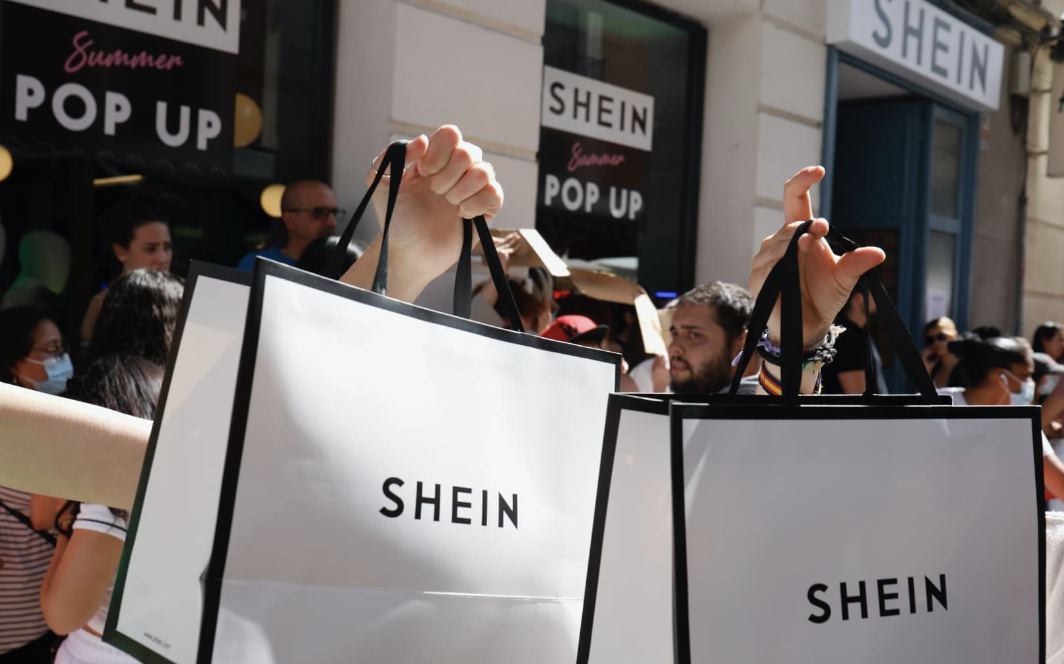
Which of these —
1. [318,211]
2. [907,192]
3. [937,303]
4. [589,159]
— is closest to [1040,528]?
[318,211]

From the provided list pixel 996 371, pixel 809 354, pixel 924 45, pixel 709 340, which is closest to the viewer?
pixel 809 354

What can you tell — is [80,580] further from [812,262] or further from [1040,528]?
[1040,528]

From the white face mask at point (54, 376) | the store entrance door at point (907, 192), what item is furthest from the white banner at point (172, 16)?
the store entrance door at point (907, 192)

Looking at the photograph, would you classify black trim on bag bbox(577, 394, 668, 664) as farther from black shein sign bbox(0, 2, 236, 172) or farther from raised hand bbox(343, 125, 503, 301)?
black shein sign bbox(0, 2, 236, 172)

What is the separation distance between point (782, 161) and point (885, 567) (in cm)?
556

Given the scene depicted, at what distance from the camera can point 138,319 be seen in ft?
7.65

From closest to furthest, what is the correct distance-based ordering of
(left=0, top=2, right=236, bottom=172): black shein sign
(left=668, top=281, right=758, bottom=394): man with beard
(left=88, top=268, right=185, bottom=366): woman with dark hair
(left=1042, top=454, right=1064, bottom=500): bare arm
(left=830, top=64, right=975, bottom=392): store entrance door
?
(left=88, top=268, right=185, bottom=366): woman with dark hair
(left=1042, top=454, right=1064, bottom=500): bare arm
(left=668, top=281, right=758, bottom=394): man with beard
(left=0, top=2, right=236, bottom=172): black shein sign
(left=830, top=64, right=975, bottom=392): store entrance door

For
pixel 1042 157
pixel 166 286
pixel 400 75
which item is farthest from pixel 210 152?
pixel 1042 157

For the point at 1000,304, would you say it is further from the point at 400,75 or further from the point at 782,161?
the point at 400,75

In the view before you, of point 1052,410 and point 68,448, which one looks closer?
point 68,448

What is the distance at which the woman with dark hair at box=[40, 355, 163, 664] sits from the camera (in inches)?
70.9

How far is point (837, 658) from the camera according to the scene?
0.99 meters

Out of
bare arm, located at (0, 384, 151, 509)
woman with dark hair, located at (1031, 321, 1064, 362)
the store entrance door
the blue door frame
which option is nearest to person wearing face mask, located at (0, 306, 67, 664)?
bare arm, located at (0, 384, 151, 509)

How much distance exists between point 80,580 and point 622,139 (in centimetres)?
463
